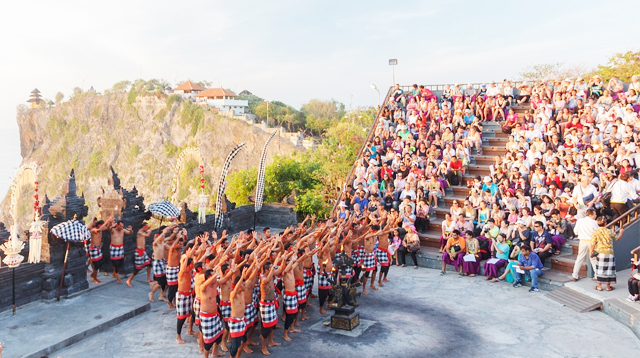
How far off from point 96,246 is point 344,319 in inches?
235

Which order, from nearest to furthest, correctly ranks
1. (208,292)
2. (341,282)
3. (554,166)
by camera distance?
→ (208,292) → (341,282) → (554,166)

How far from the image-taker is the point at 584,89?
1828cm

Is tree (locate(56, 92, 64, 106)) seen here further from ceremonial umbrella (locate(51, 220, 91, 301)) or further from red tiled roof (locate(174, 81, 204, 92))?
ceremonial umbrella (locate(51, 220, 91, 301))

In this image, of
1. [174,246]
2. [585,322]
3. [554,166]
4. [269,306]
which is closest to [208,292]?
[269,306]

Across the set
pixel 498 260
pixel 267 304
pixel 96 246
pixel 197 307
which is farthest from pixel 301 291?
pixel 498 260

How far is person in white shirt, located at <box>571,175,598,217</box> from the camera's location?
13086 millimetres

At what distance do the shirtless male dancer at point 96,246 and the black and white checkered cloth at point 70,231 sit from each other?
1244mm

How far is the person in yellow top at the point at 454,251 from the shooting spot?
13414mm

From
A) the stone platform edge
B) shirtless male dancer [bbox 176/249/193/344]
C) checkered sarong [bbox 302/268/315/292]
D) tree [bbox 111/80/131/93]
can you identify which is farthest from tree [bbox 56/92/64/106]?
shirtless male dancer [bbox 176/249/193/344]

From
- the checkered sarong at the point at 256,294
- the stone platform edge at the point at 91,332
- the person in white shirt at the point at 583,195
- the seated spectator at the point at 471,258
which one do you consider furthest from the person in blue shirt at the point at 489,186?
the stone platform edge at the point at 91,332

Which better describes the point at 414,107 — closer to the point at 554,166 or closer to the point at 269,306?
the point at 554,166

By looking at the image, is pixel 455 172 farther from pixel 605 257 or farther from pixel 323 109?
pixel 323 109

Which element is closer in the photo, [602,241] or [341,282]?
[341,282]

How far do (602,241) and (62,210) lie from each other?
11110 millimetres
